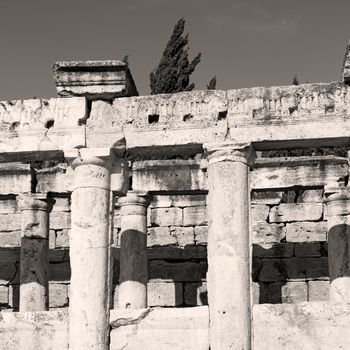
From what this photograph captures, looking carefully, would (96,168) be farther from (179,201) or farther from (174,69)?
(174,69)

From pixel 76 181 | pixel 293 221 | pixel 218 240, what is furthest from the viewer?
pixel 293 221

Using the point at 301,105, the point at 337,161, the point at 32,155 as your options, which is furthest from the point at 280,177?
the point at 32,155

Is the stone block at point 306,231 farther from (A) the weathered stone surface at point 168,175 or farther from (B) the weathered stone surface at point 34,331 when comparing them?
(B) the weathered stone surface at point 34,331

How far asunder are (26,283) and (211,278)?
724cm

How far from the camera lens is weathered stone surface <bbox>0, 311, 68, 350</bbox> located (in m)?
13.1

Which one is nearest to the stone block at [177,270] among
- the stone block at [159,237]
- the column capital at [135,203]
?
the stone block at [159,237]

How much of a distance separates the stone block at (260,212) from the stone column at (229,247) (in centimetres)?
835

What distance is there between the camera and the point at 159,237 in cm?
2138

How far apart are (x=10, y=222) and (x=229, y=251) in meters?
10.8

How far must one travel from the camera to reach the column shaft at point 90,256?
41.5 feet

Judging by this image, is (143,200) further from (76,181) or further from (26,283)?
(76,181)

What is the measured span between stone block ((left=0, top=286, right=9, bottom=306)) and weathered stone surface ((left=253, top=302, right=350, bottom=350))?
10.8 meters

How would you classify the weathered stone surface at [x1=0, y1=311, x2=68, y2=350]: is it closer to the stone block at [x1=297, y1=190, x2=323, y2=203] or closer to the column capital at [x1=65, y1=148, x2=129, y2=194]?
the column capital at [x1=65, y1=148, x2=129, y2=194]

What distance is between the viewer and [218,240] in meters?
12.5
